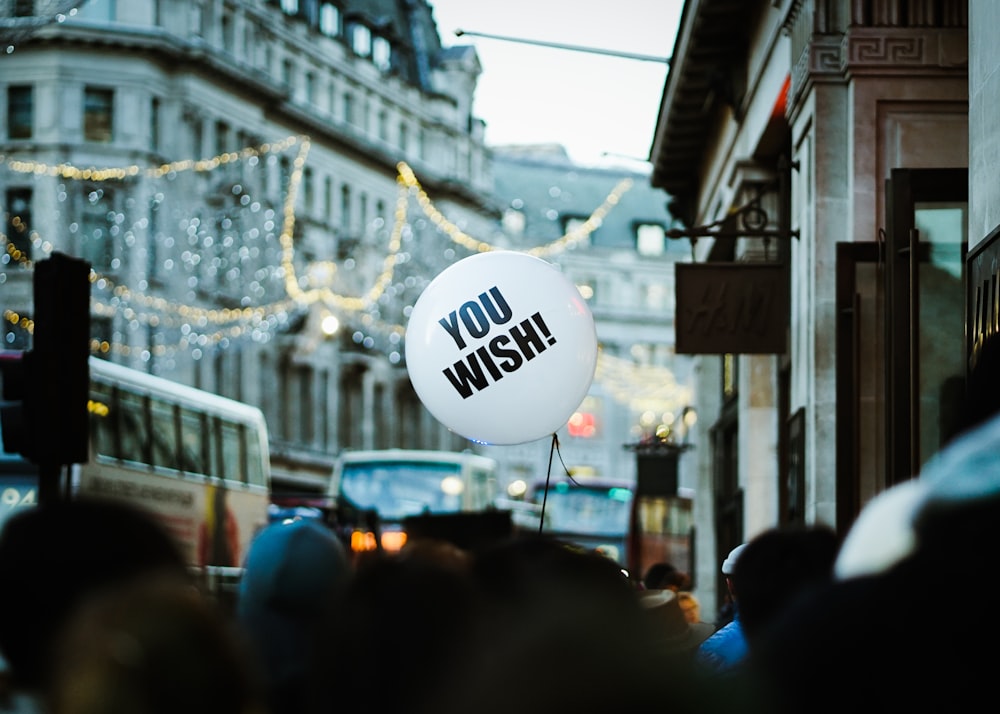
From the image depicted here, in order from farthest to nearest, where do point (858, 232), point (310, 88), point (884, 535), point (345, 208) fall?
1. point (345, 208)
2. point (310, 88)
3. point (858, 232)
4. point (884, 535)

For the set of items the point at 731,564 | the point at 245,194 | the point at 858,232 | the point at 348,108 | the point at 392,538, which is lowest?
the point at 392,538

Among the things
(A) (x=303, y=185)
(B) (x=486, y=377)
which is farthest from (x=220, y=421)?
(A) (x=303, y=185)

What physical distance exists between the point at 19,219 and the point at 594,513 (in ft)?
65.3

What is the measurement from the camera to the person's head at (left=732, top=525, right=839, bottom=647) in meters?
3.91

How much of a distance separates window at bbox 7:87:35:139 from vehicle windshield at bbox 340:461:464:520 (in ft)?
86.6

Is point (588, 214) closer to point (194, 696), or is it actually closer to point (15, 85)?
point (15, 85)

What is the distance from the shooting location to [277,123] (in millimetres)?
69062

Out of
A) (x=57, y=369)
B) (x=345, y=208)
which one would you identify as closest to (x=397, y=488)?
(x=57, y=369)

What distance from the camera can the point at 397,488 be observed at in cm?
3781

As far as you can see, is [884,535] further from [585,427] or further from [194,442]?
[585,427]

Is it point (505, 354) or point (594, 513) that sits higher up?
point (505, 354)

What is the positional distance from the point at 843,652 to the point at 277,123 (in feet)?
221

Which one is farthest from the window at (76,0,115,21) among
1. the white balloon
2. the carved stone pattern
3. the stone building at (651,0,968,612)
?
the white balloon

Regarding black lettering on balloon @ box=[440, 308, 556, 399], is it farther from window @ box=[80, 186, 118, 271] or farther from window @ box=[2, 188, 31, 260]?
window @ box=[80, 186, 118, 271]
